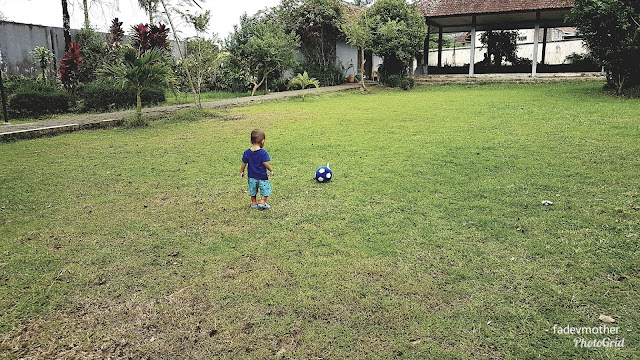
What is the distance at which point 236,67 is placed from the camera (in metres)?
18.1

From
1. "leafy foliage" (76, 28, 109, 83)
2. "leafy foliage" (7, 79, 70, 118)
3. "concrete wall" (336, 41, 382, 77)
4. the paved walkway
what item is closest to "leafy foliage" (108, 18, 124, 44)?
"leafy foliage" (76, 28, 109, 83)

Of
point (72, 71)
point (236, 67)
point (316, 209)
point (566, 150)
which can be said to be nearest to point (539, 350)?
point (316, 209)

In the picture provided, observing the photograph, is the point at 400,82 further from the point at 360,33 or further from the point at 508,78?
the point at 508,78

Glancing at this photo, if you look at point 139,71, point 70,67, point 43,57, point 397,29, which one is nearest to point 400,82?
point 397,29

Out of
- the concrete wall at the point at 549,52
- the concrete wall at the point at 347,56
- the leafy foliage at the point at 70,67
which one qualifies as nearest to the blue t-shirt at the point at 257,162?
the leafy foliage at the point at 70,67

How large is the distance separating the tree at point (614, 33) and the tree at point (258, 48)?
32.1 feet

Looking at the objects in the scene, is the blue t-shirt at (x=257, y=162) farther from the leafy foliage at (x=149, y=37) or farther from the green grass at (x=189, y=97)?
the leafy foliage at (x=149, y=37)

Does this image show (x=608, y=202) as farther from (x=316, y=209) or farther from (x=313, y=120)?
(x=313, y=120)

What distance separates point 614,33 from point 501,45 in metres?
13.3

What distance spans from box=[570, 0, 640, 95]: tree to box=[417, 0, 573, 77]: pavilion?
5718 millimetres

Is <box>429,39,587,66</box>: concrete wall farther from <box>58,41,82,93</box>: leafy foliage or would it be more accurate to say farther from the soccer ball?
the soccer ball

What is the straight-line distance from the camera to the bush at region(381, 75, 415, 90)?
1942cm

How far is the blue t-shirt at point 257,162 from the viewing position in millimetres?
4484

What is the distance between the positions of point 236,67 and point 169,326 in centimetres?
1668
